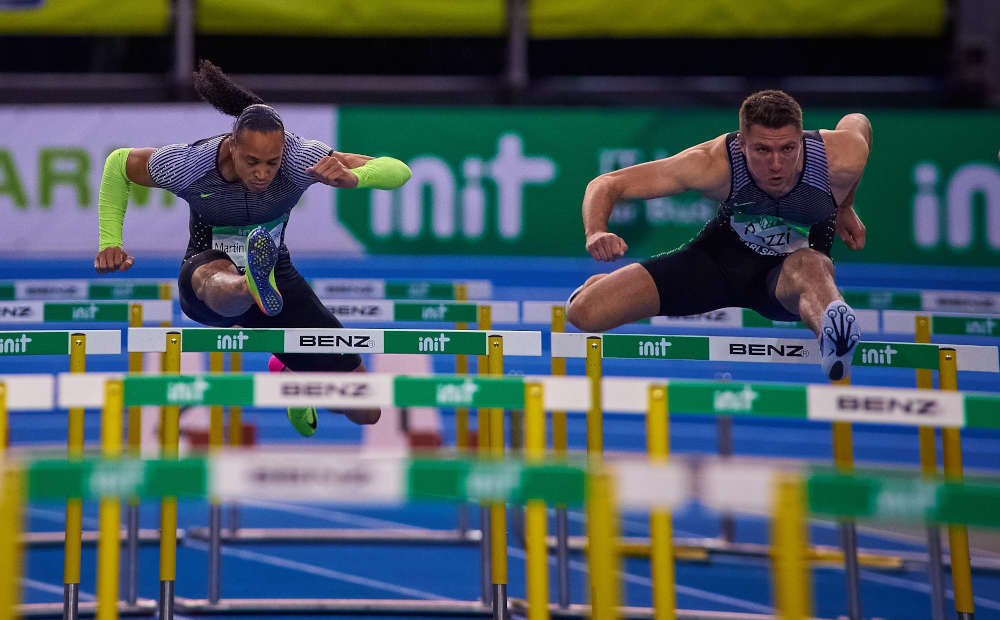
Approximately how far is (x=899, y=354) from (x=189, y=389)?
8.41 feet

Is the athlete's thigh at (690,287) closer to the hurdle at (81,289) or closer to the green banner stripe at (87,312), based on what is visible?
the green banner stripe at (87,312)

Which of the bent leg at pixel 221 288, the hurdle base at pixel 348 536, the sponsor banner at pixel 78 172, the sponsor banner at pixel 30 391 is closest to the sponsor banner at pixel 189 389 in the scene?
the sponsor banner at pixel 30 391

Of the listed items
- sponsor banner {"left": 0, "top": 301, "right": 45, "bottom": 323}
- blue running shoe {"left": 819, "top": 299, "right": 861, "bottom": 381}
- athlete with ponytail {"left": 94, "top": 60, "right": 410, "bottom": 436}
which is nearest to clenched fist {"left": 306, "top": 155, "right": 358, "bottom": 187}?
athlete with ponytail {"left": 94, "top": 60, "right": 410, "bottom": 436}

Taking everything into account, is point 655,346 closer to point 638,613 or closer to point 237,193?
point 638,613

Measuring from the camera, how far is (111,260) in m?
4.77

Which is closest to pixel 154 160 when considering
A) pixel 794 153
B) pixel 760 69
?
pixel 794 153

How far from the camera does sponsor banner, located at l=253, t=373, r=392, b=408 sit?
3363mm

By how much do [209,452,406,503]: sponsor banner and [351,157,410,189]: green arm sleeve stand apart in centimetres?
231

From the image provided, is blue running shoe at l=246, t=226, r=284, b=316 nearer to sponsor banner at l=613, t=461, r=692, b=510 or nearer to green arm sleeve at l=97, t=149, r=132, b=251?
green arm sleeve at l=97, t=149, r=132, b=251

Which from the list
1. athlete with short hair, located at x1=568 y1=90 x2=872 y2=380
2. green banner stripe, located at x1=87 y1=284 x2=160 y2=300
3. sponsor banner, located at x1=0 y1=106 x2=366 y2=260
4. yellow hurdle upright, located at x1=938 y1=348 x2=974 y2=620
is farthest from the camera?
sponsor banner, located at x1=0 y1=106 x2=366 y2=260

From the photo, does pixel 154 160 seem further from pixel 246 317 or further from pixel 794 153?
pixel 794 153

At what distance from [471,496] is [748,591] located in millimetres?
3306

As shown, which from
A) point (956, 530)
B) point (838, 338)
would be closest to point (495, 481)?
point (838, 338)

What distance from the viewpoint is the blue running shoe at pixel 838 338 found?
4152mm
